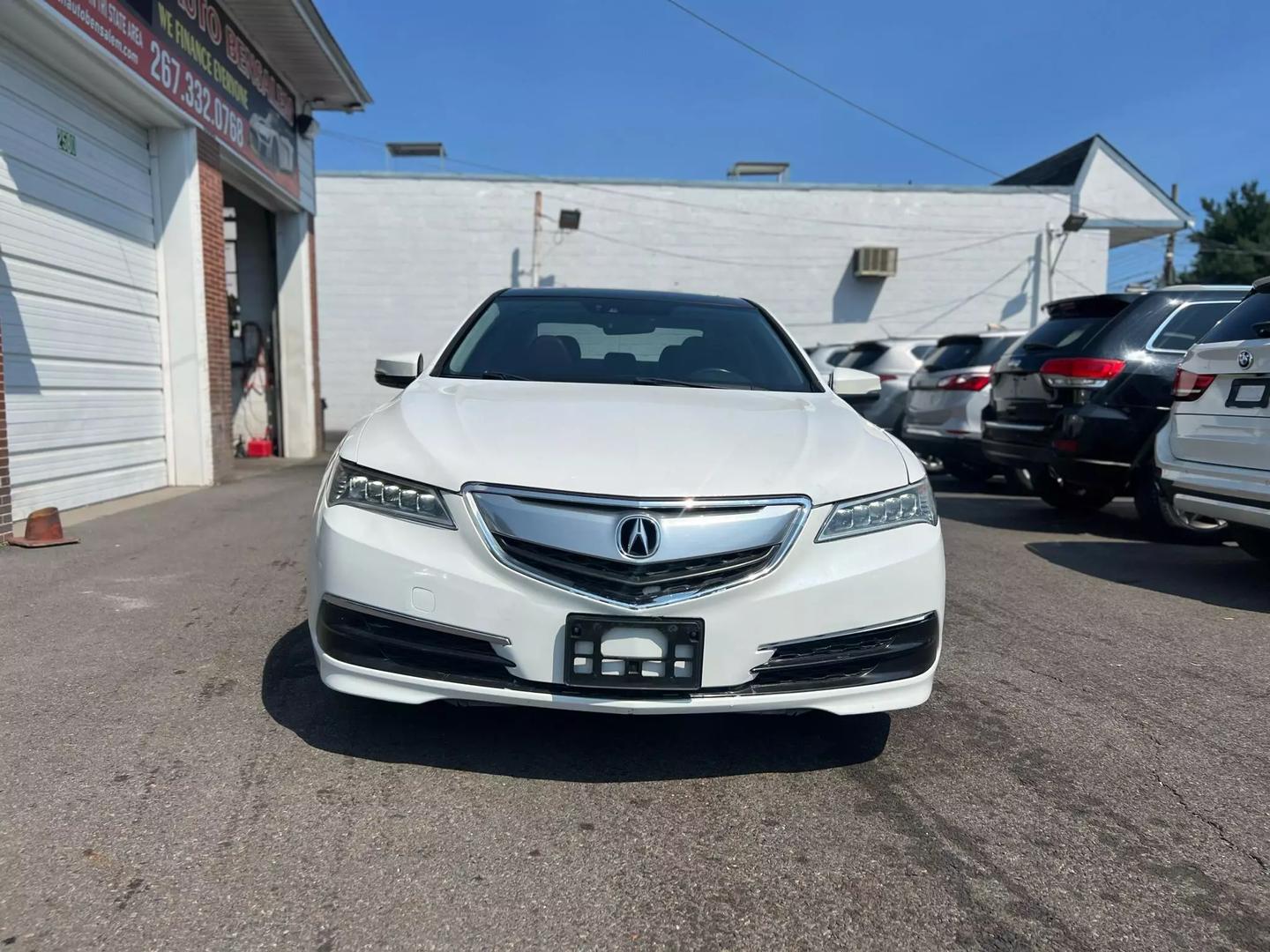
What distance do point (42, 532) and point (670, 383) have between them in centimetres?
459

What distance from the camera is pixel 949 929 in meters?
1.99

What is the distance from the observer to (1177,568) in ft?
19.0

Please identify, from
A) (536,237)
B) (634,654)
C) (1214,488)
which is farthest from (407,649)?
(536,237)

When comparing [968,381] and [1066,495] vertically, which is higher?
[968,381]

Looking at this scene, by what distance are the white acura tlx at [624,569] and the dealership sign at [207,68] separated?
5978mm

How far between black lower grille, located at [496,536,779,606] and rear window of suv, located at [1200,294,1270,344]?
3.80 meters

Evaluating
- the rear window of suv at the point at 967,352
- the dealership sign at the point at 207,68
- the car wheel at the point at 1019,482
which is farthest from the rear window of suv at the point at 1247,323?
the dealership sign at the point at 207,68

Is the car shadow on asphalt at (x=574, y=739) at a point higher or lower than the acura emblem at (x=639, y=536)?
lower

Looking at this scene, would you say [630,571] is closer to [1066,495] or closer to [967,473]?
[1066,495]

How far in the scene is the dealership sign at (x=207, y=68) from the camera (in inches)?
291

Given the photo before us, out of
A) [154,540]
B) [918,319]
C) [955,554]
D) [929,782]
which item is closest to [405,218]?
[918,319]

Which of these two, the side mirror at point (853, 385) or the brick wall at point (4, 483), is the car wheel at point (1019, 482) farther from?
the brick wall at point (4, 483)

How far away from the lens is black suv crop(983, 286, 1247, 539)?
6.34 meters

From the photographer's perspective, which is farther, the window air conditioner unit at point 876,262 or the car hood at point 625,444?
the window air conditioner unit at point 876,262
